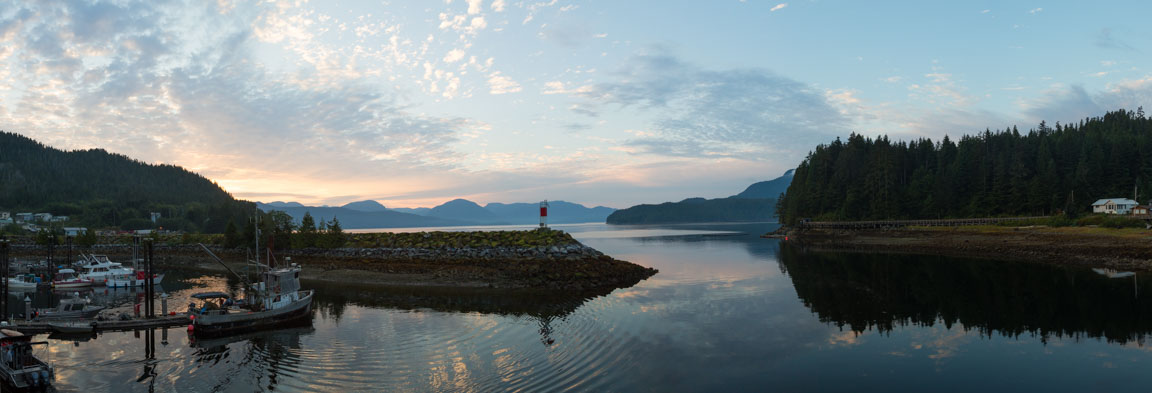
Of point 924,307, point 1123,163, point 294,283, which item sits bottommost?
point 924,307

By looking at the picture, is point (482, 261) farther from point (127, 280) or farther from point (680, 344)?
point (127, 280)

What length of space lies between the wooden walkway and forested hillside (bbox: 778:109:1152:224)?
4.92 m

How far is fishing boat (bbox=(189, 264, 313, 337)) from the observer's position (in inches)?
1056

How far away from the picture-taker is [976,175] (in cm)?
10406

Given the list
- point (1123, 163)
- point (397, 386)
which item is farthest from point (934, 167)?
point (397, 386)

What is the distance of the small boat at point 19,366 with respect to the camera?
18.0 meters

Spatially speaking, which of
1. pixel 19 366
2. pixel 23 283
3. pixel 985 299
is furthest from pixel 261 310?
pixel 985 299

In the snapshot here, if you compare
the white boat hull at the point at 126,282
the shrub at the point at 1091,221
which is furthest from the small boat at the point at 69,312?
the shrub at the point at 1091,221

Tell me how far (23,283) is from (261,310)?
134 feet

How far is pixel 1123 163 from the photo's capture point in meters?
92.6

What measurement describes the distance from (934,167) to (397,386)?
134016 millimetres

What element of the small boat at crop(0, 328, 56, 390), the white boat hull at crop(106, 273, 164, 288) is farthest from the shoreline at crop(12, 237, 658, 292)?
the small boat at crop(0, 328, 56, 390)

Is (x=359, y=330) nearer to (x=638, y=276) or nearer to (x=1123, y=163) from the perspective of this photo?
(x=638, y=276)

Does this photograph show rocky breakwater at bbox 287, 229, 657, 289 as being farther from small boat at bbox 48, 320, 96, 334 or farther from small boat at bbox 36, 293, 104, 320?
small boat at bbox 48, 320, 96, 334
